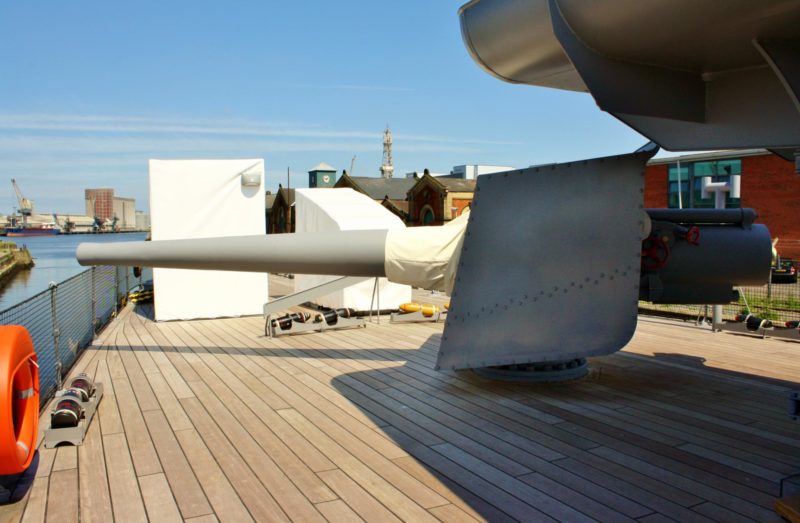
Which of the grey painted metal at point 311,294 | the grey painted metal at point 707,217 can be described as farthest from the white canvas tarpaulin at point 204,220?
the grey painted metal at point 707,217

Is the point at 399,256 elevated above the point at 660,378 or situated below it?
above

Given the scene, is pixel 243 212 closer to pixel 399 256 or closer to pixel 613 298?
pixel 399 256

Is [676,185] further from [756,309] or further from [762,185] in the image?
[756,309]

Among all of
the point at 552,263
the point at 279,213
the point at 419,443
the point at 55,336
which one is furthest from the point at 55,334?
the point at 279,213

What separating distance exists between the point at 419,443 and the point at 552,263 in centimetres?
139

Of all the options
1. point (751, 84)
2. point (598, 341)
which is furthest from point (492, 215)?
point (751, 84)

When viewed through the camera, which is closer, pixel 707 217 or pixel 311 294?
pixel 707 217

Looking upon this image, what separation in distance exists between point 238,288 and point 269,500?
649 cm

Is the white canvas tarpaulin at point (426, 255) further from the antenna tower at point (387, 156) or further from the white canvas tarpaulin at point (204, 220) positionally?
the antenna tower at point (387, 156)

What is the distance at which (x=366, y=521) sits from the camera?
2818 millimetres

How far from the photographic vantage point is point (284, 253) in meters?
5.11

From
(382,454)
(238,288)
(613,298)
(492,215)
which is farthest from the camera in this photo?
(238,288)

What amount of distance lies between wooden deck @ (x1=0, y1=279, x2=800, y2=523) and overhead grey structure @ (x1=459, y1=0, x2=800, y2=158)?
1773 millimetres

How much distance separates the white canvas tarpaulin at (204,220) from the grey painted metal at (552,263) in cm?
537
